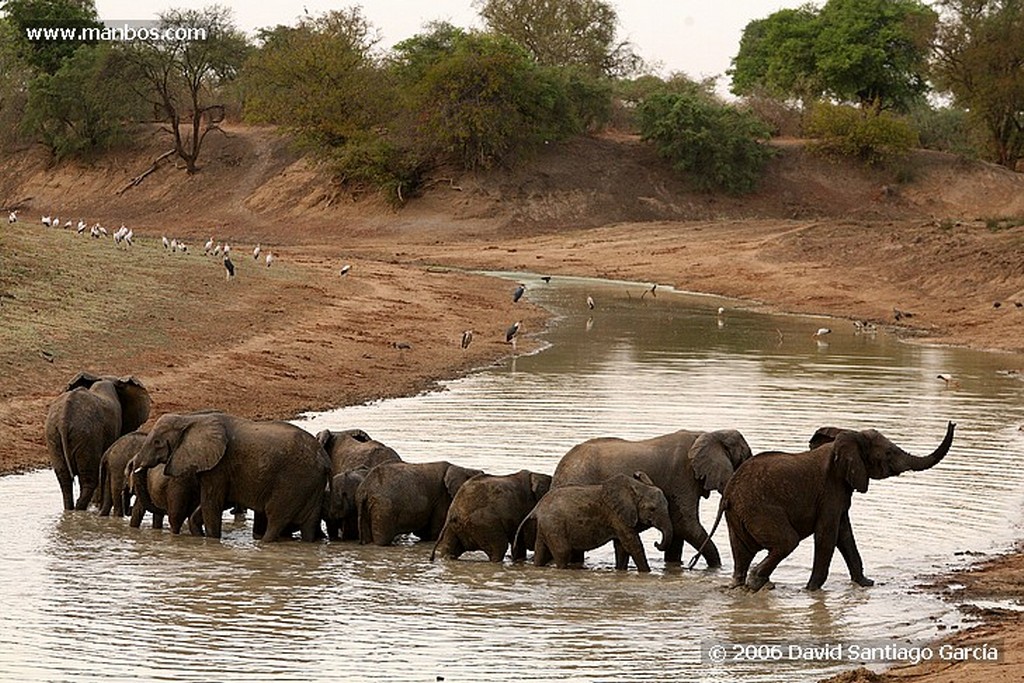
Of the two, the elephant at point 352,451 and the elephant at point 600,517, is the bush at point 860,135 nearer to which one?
the elephant at point 352,451

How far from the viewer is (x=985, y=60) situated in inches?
2420

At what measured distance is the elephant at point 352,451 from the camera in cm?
1374

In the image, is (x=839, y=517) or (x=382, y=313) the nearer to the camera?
(x=839, y=517)

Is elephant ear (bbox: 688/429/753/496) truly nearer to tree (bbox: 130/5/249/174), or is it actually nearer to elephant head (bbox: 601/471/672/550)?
elephant head (bbox: 601/471/672/550)

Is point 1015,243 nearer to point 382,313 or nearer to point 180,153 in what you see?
point 382,313

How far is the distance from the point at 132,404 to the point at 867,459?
6.81 m

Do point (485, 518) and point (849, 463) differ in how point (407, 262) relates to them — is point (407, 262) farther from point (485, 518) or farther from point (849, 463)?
point (849, 463)

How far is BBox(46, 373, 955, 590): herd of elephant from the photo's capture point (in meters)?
11.6

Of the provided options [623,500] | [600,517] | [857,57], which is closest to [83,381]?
[600,517]

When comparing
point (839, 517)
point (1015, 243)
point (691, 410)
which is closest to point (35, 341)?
point (691, 410)

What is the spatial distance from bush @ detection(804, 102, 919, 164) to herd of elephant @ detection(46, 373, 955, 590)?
166 ft

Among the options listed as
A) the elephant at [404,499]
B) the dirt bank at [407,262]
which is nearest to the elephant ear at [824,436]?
the dirt bank at [407,262]

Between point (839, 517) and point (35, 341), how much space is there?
11.8 m

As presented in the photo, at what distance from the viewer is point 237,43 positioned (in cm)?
7088
